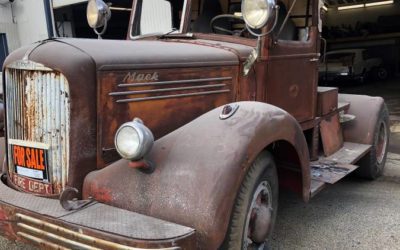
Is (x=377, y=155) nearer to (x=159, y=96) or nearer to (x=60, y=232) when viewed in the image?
(x=159, y=96)

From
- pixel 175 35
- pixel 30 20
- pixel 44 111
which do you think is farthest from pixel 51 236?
pixel 30 20

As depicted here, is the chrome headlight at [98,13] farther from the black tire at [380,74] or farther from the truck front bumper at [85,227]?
the black tire at [380,74]

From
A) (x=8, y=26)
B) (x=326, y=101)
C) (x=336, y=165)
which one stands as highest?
(x=8, y=26)

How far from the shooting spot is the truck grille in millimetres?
2676

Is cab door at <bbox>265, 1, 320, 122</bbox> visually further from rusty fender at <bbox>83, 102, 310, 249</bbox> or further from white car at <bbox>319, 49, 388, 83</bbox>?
white car at <bbox>319, 49, 388, 83</bbox>

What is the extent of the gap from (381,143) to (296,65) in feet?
6.72

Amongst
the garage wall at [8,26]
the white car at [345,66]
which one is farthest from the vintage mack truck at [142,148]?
the white car at [345,66]

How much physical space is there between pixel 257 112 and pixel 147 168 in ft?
2.55

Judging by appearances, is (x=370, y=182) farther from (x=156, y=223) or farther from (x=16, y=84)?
(x=16, y=84)

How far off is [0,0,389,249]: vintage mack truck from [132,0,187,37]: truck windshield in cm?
54

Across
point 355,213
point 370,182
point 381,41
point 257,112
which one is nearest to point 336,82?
point 381,41

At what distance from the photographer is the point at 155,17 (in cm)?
Answer: 426

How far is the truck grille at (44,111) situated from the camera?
8.78 feet

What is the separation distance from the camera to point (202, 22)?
4.14 meters
